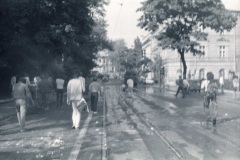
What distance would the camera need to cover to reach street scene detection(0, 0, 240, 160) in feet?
31.1

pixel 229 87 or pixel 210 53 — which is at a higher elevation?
pixel 210 53

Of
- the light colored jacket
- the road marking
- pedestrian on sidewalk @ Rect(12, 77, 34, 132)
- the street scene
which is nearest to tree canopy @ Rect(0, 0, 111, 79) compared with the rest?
the street scene

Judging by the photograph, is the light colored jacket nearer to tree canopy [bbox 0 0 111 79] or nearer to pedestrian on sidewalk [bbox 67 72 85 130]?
pedestrian on sidewalk [bbox 67 72 85 130]

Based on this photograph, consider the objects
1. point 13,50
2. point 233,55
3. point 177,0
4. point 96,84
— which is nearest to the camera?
point 96,84

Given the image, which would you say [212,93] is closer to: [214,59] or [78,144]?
[78,144]

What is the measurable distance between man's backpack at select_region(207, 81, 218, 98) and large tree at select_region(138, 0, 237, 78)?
26.0 m

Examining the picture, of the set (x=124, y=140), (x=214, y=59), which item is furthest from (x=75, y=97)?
(x=214, y=59)

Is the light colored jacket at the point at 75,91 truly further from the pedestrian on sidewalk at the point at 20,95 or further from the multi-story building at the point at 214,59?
the multi-story building at the point at 214,59

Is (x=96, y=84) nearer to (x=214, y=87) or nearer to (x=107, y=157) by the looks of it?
(x=214, y=87)

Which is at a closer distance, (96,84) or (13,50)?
(96,84)

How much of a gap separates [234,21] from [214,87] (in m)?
27.9

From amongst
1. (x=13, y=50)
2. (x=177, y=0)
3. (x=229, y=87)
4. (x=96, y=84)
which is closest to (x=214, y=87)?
(x=96, y=84)

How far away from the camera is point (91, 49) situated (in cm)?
5156

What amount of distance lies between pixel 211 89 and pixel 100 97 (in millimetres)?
18657
